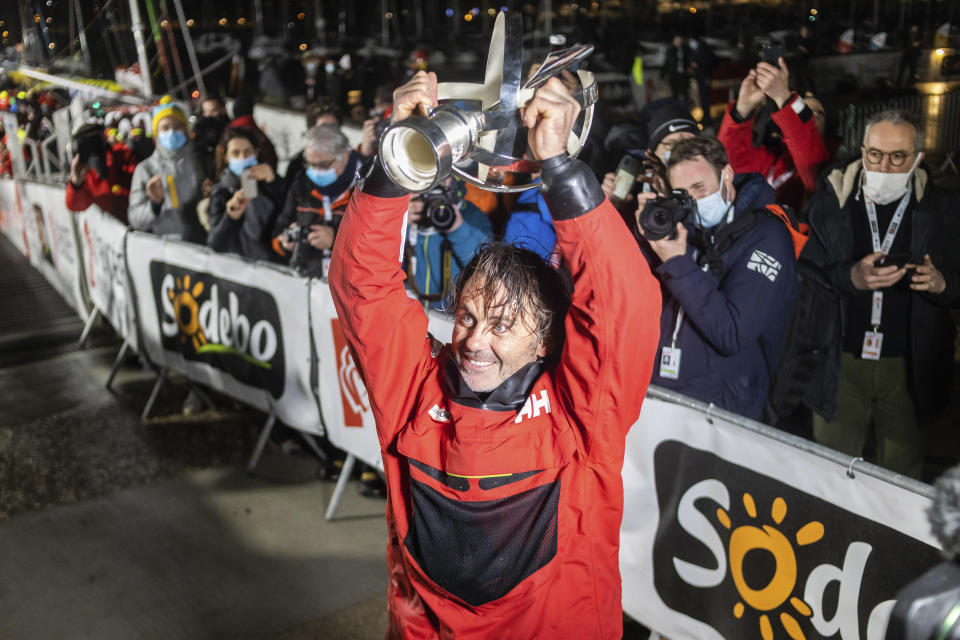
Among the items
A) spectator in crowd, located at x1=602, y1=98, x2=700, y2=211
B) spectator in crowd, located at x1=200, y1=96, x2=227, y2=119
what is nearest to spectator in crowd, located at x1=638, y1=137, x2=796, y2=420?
spectator in crowd, located at x1=602, y1=98, x2=700, y2=211

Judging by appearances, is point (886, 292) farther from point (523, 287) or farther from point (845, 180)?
point (523, 287)

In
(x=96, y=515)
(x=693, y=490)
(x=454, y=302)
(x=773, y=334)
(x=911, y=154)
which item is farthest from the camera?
(x=96, y=515)

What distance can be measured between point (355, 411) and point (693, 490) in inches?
87.1

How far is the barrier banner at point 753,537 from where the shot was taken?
2451 mm

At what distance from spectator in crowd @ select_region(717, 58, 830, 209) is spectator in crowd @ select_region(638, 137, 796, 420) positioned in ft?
3.41

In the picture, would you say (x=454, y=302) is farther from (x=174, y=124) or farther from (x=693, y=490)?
(x=174, y=124)

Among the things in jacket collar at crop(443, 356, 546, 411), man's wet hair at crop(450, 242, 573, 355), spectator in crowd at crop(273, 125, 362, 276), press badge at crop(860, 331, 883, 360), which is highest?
man's wet hair at crop(450, 242, 573, 355)

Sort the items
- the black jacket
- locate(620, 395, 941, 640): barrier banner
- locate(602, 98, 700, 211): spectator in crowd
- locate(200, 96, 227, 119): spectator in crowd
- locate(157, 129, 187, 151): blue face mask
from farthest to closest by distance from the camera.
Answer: locate(200, 96, 227, 119): spectator in crowd < locate(157, 129, 187, 151): blue face mask < locate(602, 98, 700, 211): spectator in crowd < the black jacket < locate(620, 395, 941, 640): barrier banner

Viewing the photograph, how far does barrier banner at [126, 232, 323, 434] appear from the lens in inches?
199

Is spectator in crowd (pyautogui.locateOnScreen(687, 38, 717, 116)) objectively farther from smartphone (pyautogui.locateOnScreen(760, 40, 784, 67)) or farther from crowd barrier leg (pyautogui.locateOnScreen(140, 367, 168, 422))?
crowd barrier leg (pyautogui.locateOnScreen(140, 367, 168, 422))

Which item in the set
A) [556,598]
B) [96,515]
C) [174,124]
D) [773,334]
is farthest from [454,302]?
[174,124]

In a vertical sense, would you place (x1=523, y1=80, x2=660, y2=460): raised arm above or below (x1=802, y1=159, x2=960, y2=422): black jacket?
above

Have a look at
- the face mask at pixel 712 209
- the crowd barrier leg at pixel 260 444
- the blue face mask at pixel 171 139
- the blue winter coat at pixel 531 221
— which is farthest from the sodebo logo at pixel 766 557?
the blue face mask at pixel 171 139

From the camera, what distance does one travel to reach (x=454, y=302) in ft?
6.86
